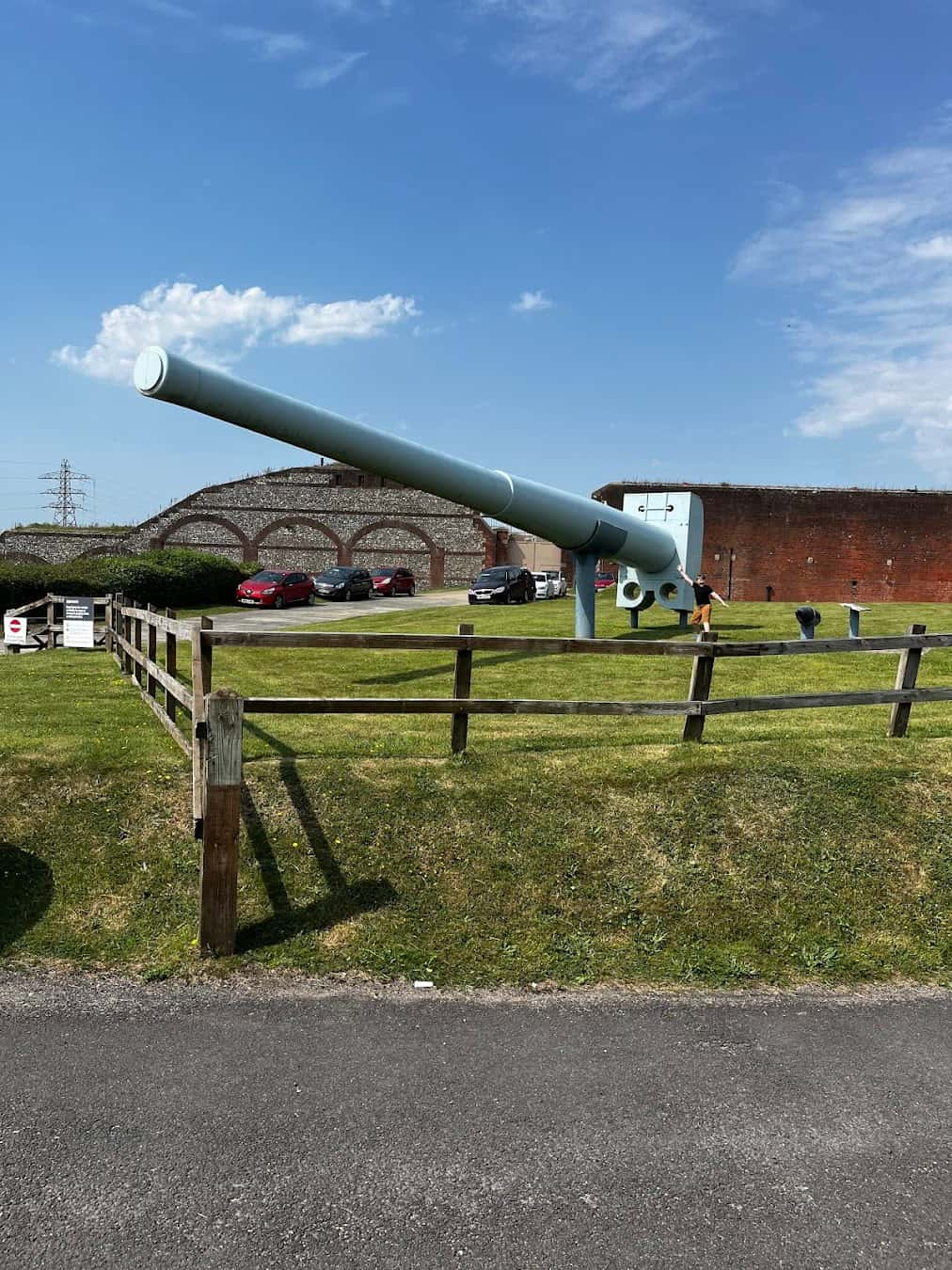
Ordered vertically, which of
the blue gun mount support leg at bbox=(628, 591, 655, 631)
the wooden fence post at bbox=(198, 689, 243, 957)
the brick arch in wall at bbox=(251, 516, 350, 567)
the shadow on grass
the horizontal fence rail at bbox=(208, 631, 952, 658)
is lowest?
the shadow on grass

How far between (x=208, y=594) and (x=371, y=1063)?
3221 cm

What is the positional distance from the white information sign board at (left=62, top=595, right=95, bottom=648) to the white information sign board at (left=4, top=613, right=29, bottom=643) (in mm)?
1971

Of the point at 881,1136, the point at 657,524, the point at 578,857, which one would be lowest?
the point at 881,1136

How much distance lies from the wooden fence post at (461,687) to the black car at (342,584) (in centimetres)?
3133

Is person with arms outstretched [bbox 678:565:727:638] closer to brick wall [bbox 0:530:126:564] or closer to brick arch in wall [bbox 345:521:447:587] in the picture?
brick arch in wall [bbox 345:521:447:587]

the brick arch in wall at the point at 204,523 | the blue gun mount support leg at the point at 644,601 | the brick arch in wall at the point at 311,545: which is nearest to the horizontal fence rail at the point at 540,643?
the blue gun mount support leg at the point at 644,601

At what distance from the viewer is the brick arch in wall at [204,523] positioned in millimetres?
53125

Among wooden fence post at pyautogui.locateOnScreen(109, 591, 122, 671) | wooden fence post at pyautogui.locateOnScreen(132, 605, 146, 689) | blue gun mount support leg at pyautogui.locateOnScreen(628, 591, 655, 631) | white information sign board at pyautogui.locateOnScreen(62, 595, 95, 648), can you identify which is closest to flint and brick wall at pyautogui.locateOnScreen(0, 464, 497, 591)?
blue gun mount support leg at pyautogui.locateOnScreen(628, 591, 655, 631)

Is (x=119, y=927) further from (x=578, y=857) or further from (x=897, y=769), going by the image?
(x=897, y=769)

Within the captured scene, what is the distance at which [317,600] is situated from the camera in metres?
38.0

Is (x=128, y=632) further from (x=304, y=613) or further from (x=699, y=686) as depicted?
(x=304, y=613)

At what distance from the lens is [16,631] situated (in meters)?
16.7

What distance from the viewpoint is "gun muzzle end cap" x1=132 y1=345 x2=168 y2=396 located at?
8.29m

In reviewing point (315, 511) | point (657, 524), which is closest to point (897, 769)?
point (657, 524)
